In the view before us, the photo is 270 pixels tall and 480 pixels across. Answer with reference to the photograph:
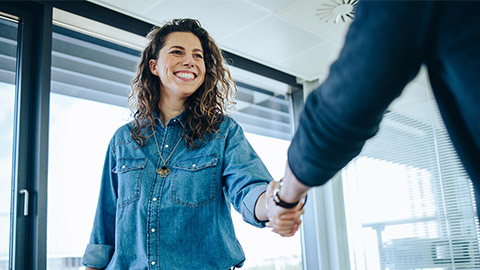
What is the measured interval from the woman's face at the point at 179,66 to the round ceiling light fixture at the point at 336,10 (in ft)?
4.89

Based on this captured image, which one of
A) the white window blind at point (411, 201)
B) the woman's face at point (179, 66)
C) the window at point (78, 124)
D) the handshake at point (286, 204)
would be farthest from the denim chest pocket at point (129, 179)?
the white window blind at point (411, 201)

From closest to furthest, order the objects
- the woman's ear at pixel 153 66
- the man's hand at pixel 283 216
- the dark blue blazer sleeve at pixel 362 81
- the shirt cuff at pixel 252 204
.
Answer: the dark blue blazer sleeve at pixel 362 81 < the man's hand at pixel 283 216 < the shirt cuff at pixel 252 204 < the woman's ear at pixel 153 66

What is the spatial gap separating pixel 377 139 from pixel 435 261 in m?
1.03

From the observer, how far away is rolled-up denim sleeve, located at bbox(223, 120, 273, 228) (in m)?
1.26

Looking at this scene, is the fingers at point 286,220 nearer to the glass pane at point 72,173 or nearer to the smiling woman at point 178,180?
the smiling woman at point 178,180

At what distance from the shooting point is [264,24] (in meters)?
3.28

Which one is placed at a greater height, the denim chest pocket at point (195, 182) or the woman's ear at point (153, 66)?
the woman's ear at point (153, 66)

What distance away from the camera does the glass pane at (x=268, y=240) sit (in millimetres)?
3701

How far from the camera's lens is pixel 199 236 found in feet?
4.68

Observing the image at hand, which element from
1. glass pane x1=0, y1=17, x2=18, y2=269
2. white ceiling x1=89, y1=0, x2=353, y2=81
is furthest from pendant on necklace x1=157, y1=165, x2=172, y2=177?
white ceiling x1=89, y1=0, x2=353, y2=81

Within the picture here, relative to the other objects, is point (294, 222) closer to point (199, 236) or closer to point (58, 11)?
point (199, 236)

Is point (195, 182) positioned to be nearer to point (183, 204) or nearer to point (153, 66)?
point (183, 204)

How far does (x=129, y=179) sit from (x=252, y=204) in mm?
488

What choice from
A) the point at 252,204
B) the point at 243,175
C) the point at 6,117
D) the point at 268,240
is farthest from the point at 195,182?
the point at 268,240
